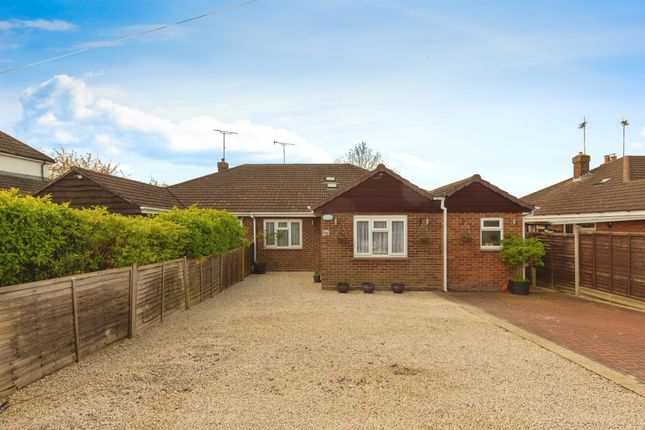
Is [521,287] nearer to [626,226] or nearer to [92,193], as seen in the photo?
[626,226]

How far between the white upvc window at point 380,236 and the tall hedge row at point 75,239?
17.0ft

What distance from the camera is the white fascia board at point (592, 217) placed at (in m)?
14.6

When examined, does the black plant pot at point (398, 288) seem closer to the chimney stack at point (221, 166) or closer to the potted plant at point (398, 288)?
the potted plant at point (398, 288)

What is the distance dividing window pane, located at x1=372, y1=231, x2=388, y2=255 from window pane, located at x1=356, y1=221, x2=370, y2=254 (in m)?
0.20

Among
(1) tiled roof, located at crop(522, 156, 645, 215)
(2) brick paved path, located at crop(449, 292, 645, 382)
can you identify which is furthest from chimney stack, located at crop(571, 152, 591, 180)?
(2) brick paved path, located at crop(449, 292, 645, 382)

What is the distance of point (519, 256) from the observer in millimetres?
12375

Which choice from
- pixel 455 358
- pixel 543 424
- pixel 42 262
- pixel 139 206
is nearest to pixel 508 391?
pixel 543 424

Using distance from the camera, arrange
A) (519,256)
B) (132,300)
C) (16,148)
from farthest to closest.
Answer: (16,148)
(519,256)
(132,300)

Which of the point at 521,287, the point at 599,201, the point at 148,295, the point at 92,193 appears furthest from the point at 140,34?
the point at 599,201

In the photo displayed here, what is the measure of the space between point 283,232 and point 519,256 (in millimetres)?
10050

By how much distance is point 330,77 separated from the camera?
1488 centimetres

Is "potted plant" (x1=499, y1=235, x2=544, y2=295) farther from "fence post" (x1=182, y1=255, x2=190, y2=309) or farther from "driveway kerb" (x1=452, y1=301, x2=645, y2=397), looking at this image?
"fence post" (x1=182, y1=255, x2=190, y2=309)

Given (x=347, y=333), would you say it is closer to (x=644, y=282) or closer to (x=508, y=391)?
(x=508, y=391)

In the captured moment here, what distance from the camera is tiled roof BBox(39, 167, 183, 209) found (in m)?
15.6
